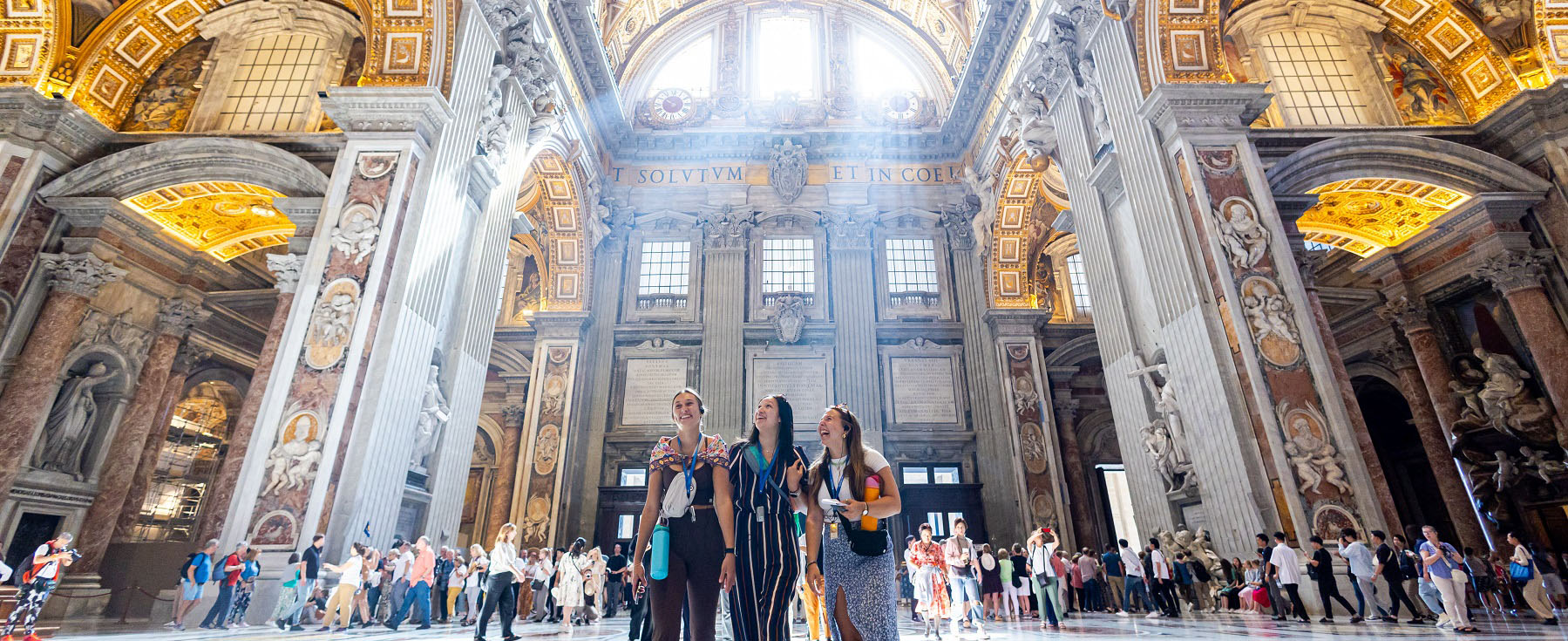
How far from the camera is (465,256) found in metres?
10.1

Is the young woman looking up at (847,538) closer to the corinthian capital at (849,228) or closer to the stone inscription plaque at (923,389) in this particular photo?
the stone inscription plaque at (923,389)

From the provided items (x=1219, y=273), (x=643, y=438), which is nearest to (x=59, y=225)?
(x=643, y=438)

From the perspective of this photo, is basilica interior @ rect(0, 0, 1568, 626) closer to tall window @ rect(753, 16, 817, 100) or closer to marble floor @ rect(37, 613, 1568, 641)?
tall window @ rect(753, 16, 817, 100)

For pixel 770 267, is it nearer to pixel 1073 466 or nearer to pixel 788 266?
pixel 788 266

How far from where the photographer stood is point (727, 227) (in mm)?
17641

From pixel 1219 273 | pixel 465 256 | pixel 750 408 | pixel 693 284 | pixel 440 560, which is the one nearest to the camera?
pixel 1219 273

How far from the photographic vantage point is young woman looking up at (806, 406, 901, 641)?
3.11m

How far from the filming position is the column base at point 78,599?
9.87m

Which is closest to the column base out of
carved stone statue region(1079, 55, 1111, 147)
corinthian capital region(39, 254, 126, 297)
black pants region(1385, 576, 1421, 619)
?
corinthian capital region(39, 254, 126, 297)

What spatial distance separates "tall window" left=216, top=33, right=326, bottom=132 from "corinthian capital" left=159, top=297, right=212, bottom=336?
3765 mm

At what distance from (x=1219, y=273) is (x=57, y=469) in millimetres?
16482

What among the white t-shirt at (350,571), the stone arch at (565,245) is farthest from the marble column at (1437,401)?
the stone arch at (565,245)

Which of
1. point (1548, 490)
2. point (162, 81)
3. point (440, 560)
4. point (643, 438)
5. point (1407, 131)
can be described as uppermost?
point (162, 81)

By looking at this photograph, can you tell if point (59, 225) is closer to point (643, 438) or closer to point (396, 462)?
point (396, 462)
